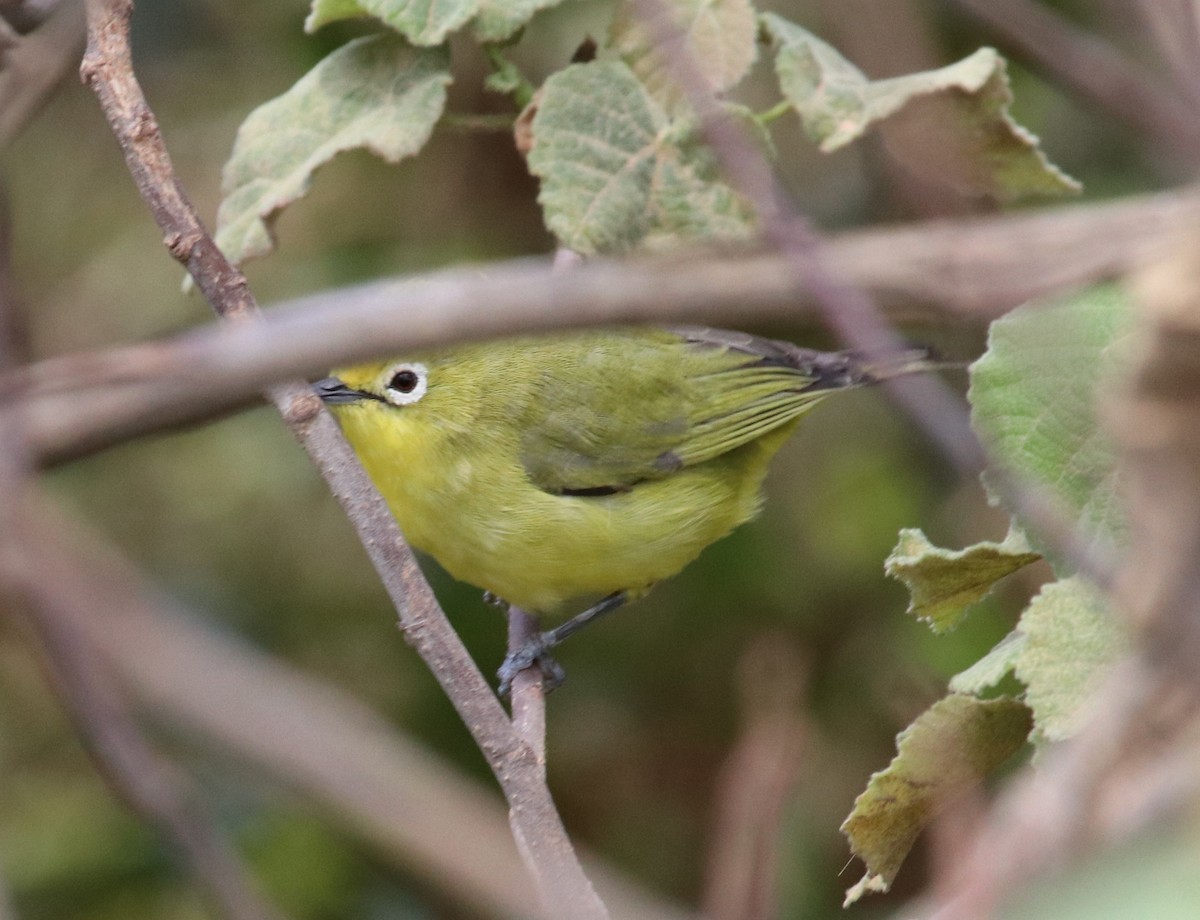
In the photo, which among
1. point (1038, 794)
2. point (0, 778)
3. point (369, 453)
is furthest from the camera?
point (0, 778)

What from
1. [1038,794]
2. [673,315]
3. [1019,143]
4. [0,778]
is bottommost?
[0,778]

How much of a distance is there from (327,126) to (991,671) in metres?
2.29

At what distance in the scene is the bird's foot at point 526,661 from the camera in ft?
13.8

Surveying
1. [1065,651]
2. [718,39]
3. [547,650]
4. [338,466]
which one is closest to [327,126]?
[718,39]

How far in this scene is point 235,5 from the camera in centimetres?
520

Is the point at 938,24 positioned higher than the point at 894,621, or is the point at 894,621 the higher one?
the point at 938,24

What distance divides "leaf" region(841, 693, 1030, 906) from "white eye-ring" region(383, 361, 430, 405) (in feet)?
7.41

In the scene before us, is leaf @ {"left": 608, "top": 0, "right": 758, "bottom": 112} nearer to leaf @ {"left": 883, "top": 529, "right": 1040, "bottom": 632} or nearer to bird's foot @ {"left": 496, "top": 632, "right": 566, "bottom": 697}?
leaf @ {"left": 883, "top": 529, "right": 1040, "bottom": 632}

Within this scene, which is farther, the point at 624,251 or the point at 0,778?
the point at 0,778

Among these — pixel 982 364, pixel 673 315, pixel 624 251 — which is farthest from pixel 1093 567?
pixel 624 251

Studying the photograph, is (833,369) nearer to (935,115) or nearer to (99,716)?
(935,115)

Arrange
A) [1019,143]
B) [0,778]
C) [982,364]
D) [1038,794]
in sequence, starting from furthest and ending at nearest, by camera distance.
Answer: [0,778] → [1019,143] → [982,364] → [1038,794]

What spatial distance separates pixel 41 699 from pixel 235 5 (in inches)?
107

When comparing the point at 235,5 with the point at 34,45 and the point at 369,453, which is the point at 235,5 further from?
the point at 369,453
